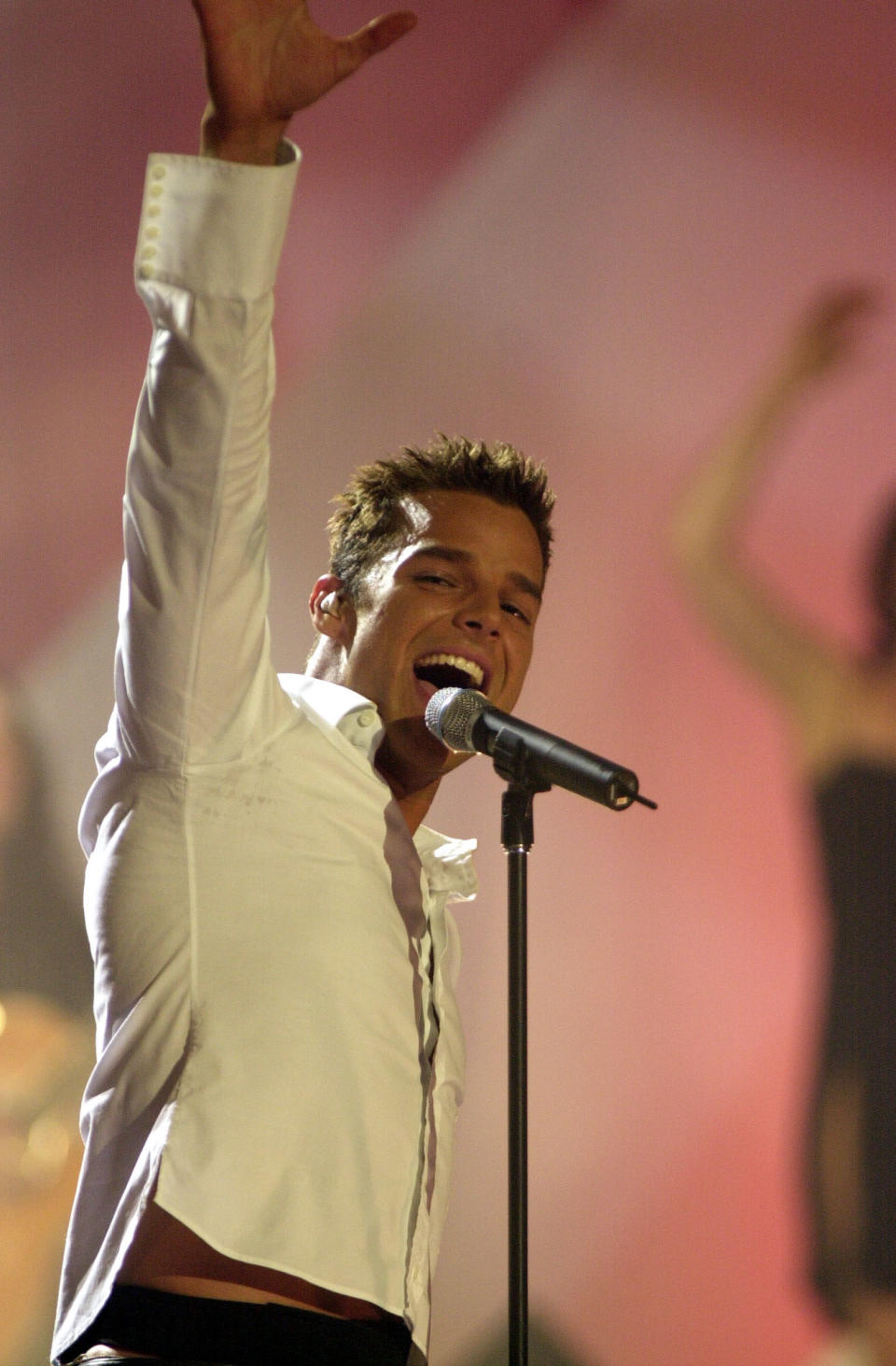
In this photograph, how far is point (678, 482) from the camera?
262cm

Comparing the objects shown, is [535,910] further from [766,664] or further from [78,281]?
[78,281]

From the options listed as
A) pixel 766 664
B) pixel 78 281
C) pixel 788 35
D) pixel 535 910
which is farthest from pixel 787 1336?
pixel 788 35

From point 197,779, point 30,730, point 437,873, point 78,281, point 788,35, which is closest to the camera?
point 197,779

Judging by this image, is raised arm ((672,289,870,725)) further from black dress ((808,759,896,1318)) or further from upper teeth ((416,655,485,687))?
upper teeth ((416,655,485,687))

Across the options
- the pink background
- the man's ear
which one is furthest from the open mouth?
the pink background

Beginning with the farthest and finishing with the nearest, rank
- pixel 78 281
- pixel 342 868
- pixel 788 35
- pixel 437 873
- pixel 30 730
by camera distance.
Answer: pixel 788 35
pixel 78 281
pixel 30 730
pixel 437 873
pixel 342 868

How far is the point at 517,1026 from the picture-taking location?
1.32 m

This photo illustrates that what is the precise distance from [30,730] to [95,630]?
0.64ft

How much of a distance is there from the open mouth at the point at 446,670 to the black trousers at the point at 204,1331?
2.32ft

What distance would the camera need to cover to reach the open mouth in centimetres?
167

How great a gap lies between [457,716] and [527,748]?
109 mm

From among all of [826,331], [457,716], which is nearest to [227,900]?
[457,716]

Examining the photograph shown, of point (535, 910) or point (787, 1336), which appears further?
point (535, 910)

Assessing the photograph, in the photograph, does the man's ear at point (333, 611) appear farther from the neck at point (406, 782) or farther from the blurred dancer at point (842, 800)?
the blurred dancer at point (842, 800)
